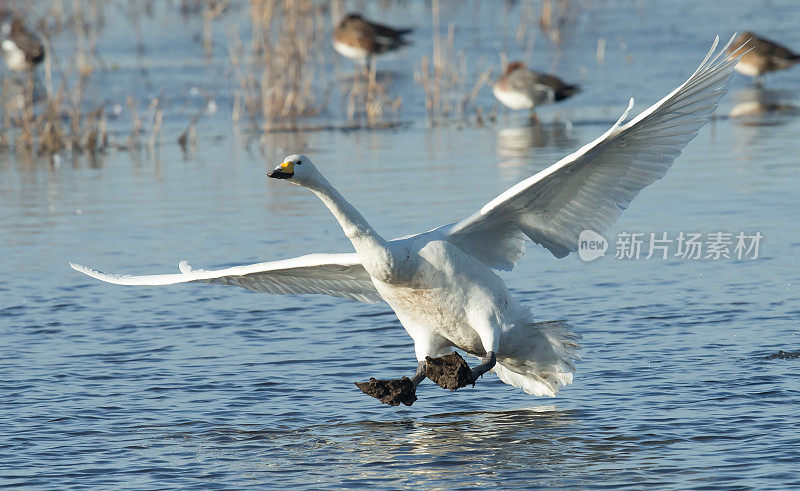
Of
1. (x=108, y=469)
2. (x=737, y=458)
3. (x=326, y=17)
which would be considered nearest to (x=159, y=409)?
(x=108, y=469)

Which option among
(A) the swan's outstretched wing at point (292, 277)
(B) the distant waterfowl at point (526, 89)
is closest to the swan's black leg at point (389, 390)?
(A) the swan's outstretched wing at point (292, 277)

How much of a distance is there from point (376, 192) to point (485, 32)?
49.2 feet

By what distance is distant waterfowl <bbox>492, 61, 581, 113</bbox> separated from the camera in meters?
18.6

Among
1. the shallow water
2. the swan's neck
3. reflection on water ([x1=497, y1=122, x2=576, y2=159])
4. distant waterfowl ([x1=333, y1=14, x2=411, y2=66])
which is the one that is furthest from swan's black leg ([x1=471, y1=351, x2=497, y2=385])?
distant waterfowl ([x1=333, y1=14, x2=411, y2=66])

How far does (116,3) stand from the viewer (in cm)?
3281

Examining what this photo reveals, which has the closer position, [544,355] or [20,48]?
[544,355]

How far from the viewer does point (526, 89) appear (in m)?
18.6

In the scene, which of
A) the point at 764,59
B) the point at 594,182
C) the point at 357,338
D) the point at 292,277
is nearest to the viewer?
the point at 594,182

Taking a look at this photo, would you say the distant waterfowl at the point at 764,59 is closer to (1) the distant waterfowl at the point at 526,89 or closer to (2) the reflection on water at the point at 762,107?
(2) the reflection on water at the point at 762,107

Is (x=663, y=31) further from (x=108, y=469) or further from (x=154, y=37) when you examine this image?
(x=108, y=469)

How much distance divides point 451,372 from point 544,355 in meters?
0.89

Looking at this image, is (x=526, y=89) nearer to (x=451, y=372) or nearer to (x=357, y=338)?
(x=357, y=338)

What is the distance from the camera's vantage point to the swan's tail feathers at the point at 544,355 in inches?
307

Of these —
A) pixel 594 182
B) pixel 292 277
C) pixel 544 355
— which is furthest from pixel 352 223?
pixel 544 355
